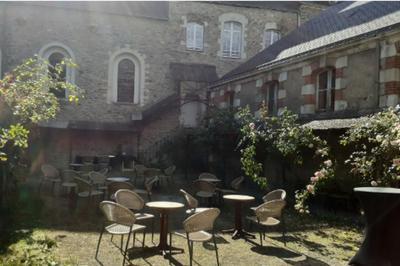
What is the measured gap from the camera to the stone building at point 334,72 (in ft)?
30.8

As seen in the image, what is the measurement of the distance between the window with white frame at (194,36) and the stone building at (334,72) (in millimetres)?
5136

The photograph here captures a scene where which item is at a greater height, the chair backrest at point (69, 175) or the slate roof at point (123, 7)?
the slate roof at point (123, 7)

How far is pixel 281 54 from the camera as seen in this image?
45.1 ft

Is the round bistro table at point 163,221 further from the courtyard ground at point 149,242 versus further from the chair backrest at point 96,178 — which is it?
the chair backrest at point 96,178

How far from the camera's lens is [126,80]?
1911 cm

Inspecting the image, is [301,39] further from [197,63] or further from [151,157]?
[151,157]

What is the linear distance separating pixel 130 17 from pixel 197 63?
140 inches

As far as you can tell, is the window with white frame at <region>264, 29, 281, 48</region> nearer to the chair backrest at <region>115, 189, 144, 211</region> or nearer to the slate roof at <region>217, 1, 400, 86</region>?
the slate roof at <region>217, 1, 400, 86</region>

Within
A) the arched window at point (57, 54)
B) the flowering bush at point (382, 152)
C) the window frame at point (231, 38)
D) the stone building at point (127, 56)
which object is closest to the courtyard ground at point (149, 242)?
the flowering bush at point (382, 152)

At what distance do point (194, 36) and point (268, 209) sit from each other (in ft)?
47.6

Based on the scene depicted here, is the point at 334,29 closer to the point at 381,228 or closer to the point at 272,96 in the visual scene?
the point at 272,96

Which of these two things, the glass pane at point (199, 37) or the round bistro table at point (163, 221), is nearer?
the round bistro table at point (163, 221)

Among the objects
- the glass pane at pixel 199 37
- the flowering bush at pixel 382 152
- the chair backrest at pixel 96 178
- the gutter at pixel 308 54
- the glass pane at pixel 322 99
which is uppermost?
the glass pane at pixel 199 37

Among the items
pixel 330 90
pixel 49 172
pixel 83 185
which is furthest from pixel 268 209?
pixel 49 172
